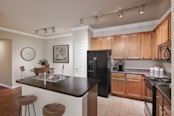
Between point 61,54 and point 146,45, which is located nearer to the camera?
point 146,45

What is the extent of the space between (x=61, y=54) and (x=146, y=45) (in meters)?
4.14

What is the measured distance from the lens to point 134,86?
107 inches

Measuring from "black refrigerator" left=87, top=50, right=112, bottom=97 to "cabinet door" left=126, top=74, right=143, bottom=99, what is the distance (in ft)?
2.24

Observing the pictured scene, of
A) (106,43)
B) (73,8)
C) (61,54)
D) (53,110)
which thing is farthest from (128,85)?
(61,54)

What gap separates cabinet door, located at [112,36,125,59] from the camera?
317cm

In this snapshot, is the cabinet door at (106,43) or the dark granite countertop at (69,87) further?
the cabinet door at (106,43)

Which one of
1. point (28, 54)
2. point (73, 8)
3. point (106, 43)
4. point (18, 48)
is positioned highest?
point (73, 8)

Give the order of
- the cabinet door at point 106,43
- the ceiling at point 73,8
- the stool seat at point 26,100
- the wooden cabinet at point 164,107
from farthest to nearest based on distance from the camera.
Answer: the cabinet door at point 106,43, the ceiling at point 73,8, the stool seat at point 26,100, the wooden cabinet at point 164,107

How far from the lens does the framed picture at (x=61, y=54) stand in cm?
470

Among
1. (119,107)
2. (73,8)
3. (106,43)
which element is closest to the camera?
(73,8)

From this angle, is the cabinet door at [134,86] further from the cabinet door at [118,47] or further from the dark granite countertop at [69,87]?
the dark granite countertop at [69,87]

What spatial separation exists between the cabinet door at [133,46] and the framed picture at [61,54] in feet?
10.3

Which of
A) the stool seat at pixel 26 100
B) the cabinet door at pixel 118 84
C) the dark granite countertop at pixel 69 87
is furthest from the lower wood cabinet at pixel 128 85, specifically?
the stool seat at pixel 26 100

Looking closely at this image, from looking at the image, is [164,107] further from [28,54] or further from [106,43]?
[28,54]
